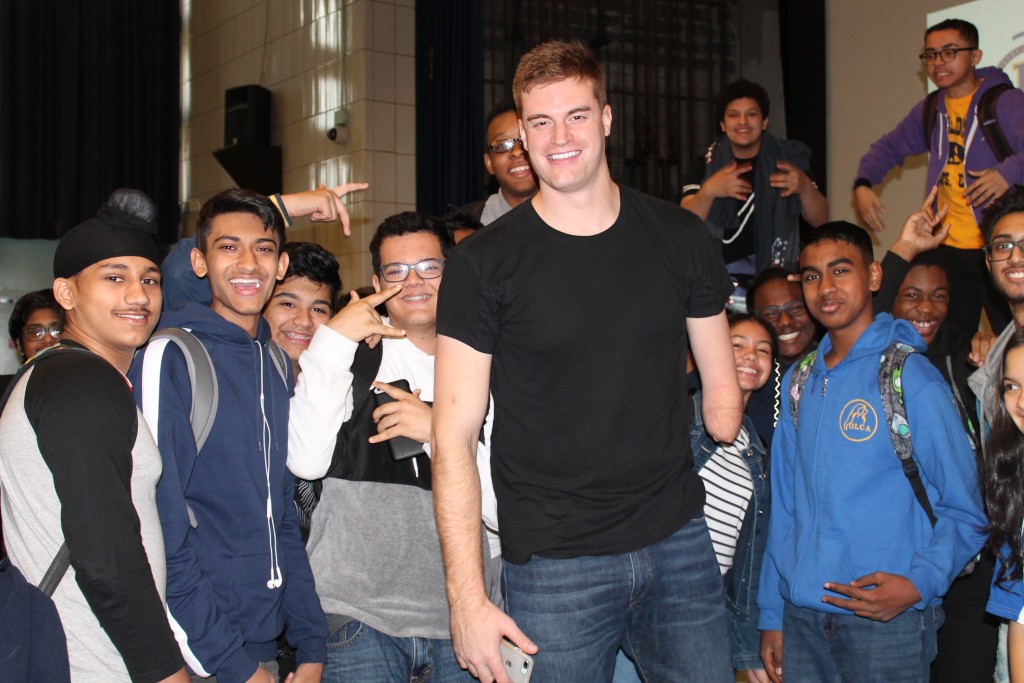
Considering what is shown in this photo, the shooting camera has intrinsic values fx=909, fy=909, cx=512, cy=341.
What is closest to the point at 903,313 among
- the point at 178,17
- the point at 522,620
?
the point at 522,620

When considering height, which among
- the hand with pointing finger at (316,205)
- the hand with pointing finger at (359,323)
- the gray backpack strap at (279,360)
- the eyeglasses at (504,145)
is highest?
the eyeglasses at (504,145)

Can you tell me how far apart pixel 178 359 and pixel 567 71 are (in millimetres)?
1095

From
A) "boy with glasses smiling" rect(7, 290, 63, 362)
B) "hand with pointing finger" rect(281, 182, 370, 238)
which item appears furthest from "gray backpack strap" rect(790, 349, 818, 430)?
"boy with glasses smiling" rect(7, 290, 63, 362)

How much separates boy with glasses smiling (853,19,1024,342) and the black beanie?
3.07 metres

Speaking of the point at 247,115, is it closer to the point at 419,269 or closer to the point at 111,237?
the point at 419,269

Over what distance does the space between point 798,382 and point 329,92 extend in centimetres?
555

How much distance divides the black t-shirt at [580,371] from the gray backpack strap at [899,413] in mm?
914

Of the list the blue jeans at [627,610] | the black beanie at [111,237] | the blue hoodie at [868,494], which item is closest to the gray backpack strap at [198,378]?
the black beanie at [111,237]

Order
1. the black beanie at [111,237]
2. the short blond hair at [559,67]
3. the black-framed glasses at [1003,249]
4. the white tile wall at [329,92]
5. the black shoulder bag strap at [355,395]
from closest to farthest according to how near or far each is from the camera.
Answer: the short blond hair at [559,67] → the black beanie at [111,237] → the black shoulder bag strap at [355,395] → the black-framed glasses at [1003,249] → the white tile wall at [329,92]

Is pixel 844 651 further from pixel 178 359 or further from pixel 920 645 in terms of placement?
pixel 178 359

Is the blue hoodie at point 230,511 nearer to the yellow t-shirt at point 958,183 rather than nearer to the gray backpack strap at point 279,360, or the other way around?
the gray backpack strap at point 279,360

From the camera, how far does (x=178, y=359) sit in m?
2.11

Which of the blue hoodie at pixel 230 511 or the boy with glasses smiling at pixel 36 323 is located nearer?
the blue hoodie at pixel 230 511

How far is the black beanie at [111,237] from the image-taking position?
2080 millimetres
